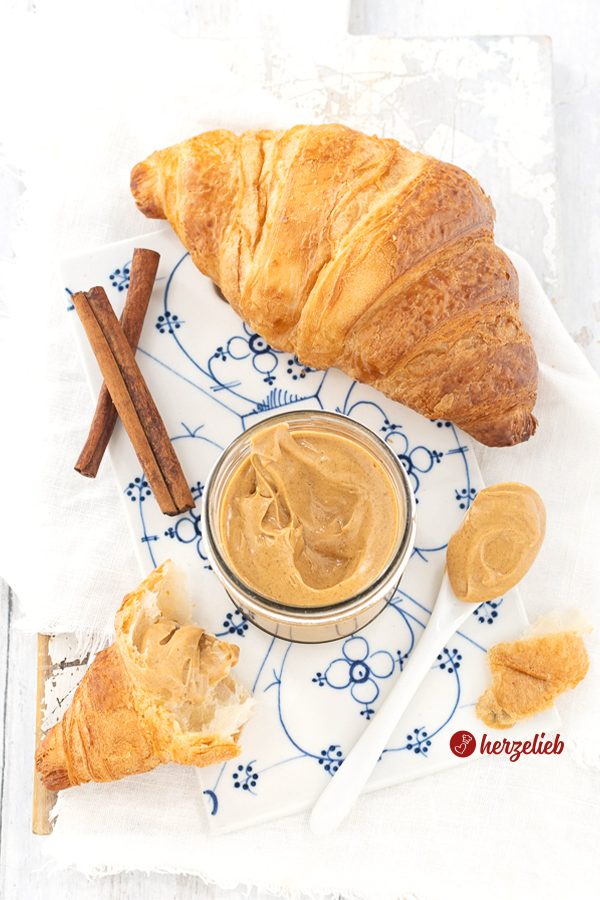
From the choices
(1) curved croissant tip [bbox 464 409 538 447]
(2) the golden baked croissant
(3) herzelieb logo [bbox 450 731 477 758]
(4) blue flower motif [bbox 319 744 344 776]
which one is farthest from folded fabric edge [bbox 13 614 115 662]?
(1) curved croissant tip [bbox 464 409 538 447]

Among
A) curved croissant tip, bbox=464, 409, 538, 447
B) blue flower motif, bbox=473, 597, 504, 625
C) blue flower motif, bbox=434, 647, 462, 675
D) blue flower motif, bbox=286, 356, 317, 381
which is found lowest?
blue flower motif, bbox=434, 647, 462, 675

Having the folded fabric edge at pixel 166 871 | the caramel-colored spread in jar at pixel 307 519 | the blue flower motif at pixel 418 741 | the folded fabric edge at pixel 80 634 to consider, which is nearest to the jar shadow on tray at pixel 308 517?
the caramel-colored spread in jar at pixel 307 519

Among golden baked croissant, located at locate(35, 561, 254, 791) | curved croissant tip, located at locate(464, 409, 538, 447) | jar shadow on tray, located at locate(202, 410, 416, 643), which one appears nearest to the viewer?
jar shadow on tray, located at locate(202, 410, 416, 643)

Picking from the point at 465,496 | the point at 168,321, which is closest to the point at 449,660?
the point at 465,496

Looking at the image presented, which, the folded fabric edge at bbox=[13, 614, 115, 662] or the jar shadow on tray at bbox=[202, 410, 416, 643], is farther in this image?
the folded fabric edge at bbox=[13, 614, 115, 662]

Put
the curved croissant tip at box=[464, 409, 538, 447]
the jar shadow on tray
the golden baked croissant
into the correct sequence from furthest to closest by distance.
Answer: the curved croissant tip at box=[464, 409, 538, 447] → the golden baked croissant → the jar shadow on tray

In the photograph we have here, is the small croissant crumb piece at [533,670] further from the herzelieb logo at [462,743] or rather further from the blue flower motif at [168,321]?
the blue flower motif at [168,321]

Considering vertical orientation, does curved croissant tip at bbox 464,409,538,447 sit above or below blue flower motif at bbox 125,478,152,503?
above

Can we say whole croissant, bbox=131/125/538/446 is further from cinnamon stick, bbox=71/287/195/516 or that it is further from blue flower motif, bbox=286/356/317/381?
cinnamon stick, bbox=71/287/195/516
